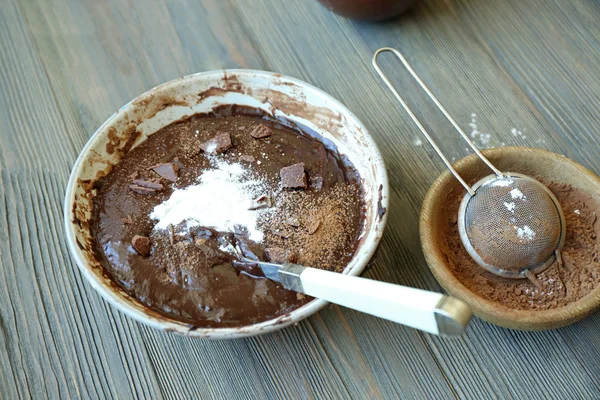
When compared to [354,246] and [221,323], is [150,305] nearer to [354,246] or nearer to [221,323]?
[221,323]

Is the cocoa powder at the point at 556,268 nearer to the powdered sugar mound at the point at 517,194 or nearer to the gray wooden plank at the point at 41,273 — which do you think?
the powdered sugar mound at the point at 517,194

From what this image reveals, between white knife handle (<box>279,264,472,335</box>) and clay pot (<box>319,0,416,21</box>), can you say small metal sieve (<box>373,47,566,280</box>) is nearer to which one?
white knife handle (<box>279,264,472,335</box>)

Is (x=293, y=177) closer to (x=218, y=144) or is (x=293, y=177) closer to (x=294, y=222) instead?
(x=294, y=222)

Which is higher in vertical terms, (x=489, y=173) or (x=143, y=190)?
(x=489, y=173)

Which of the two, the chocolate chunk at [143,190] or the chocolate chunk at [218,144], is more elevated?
the chocolate chunk at [218,144]

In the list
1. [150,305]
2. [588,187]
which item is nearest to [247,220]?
[150,305]

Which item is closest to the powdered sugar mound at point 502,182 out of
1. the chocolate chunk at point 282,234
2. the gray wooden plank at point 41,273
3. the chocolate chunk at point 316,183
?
the chocolate chunk at point 316,183

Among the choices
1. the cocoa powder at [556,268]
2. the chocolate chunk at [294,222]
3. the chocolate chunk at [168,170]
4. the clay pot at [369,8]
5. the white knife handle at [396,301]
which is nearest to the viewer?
the white knife handle at [396,301]

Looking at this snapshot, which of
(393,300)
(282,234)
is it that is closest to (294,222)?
(282,234)
